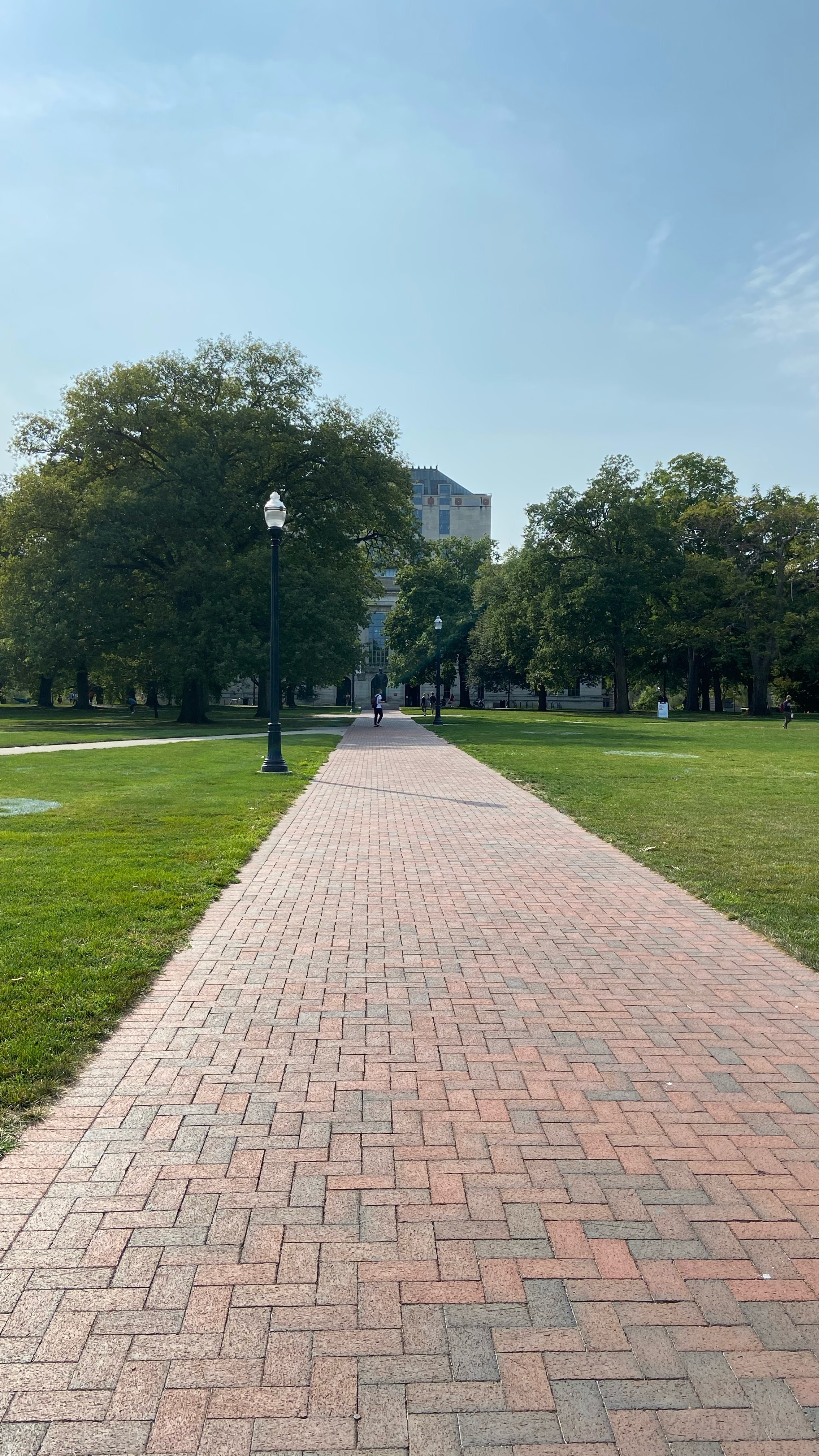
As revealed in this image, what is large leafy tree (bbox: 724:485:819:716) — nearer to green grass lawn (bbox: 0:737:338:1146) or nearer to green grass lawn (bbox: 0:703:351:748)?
green grass lawn (bbox: 0:703:351:748)

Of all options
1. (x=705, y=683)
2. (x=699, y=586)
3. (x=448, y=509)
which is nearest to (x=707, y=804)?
(x=699, y=586)

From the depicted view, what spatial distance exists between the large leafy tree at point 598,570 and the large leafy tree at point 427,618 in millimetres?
9062

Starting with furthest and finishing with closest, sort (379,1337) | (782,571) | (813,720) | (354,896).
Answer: (782,571) < (813,720) < (354,896) < (379,1337)

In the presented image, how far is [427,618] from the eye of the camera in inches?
2554

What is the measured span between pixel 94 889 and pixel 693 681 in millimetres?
59183

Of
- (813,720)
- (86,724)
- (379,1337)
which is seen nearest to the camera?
(379,1337)

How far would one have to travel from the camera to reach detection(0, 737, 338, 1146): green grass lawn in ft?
14.2

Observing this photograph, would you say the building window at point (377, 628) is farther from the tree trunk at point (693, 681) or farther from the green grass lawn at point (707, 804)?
the green grass lawn at point (707, 804)

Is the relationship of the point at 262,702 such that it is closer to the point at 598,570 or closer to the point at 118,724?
the point at 118,724

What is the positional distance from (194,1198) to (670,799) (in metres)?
12.1

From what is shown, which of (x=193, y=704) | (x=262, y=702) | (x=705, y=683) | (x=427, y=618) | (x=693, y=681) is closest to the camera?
(x=193, y=704)

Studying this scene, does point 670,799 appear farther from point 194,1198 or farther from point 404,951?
point 194,1198

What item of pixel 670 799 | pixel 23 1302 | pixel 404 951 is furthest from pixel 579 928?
pixel 670 799

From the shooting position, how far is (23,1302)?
2.56 meters
